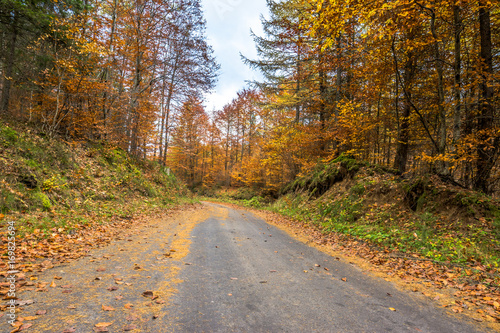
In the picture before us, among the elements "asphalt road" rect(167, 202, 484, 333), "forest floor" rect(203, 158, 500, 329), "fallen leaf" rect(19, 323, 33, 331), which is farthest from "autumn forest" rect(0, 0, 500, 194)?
"fallen leaf" rect(19, 323, 33, 331)

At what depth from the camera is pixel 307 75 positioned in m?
14.9

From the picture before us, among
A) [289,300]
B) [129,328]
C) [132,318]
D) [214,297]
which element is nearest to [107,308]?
[132,318]

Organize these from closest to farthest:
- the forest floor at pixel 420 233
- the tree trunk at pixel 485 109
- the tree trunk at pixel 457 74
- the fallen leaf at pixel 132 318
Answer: the fallen leaf at pixel 132 318 < the forest floor at pixel 420 233 < the tree trunk at pixel 485 109 < the tree trunk at pixel 457 74

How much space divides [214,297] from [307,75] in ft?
48.5

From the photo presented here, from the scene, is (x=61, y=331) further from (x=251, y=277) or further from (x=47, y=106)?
(x=47, y=106)

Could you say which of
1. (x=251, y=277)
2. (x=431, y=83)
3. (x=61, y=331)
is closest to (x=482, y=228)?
(x=251, y=277)

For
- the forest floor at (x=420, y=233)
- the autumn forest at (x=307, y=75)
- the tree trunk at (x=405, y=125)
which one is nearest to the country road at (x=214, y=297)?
the forest floor at (x=420, y=233)

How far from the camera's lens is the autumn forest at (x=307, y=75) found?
695 centimetres

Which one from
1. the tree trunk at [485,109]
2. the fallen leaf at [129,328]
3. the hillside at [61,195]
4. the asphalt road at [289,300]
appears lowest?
the asphalt road at [289,300]

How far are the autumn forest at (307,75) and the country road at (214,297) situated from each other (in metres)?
5.49

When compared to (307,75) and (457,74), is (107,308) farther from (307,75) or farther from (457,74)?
(307,75)

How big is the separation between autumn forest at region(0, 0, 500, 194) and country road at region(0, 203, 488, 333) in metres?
5.49

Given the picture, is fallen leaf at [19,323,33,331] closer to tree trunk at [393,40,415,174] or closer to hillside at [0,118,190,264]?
hillside at [0,118,190,264]

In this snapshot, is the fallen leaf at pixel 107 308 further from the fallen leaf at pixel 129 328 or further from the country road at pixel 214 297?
the fallen leaf at pixel 129 328
